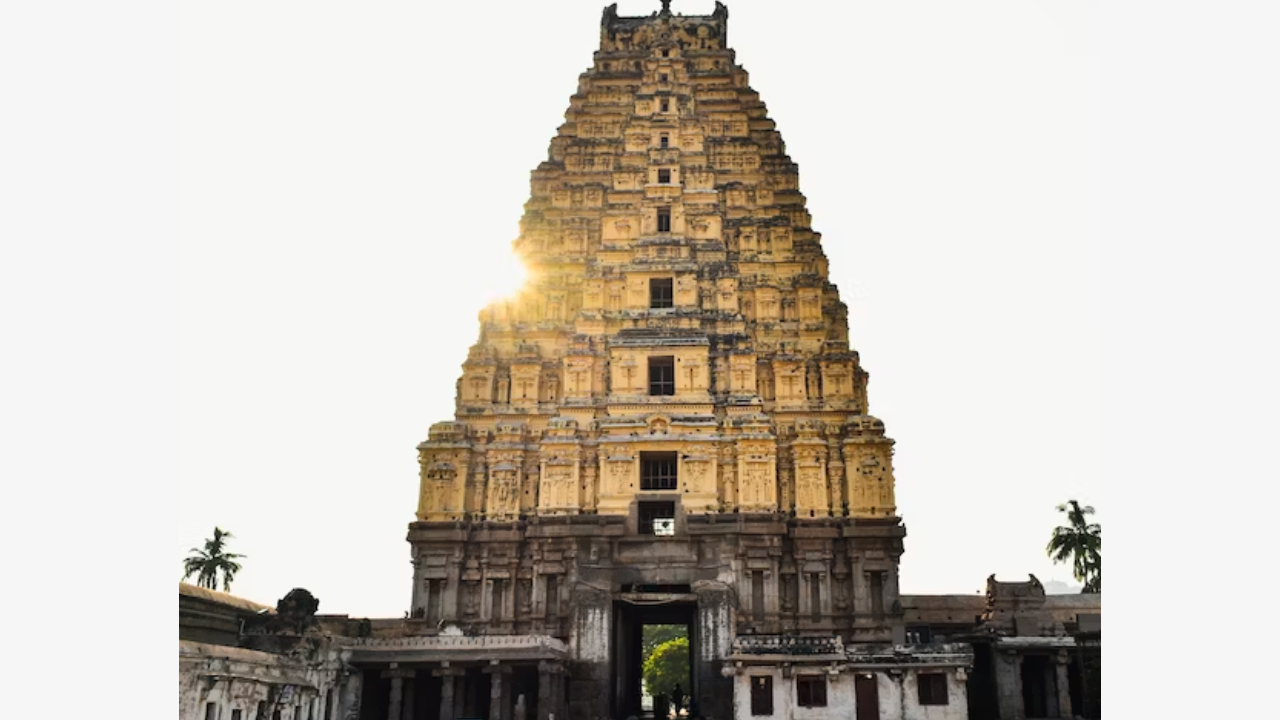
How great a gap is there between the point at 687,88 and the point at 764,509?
771 inches

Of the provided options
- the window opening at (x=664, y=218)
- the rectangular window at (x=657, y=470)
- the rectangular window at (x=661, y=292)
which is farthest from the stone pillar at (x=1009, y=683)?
the window opening at (x=664, y=218)

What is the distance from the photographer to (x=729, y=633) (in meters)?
28.8

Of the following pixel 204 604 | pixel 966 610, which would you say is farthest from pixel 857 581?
pixel 204 604

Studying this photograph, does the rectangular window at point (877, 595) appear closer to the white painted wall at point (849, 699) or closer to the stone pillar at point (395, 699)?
the white painted wall at point (849, 699)

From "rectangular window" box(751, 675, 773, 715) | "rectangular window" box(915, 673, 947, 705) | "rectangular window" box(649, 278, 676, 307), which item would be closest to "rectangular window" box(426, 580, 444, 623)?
"rectangular window" box(751, 675, 773, 715)

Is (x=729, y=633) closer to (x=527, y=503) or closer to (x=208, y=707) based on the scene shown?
(x=527, y=503)

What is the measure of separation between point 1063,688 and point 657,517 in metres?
13.8

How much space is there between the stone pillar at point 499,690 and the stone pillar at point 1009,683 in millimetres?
14974

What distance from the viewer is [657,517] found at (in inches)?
1347

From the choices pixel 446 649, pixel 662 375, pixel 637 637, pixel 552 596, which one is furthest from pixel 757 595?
pixel 446 649

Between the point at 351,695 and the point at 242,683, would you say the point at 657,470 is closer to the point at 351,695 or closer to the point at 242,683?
the point at 351,695

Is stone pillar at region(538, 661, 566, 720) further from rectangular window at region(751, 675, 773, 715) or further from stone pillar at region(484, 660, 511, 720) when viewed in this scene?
rectangular window at region(751, 675, 773, 715)

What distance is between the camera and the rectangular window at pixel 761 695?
26.5 m

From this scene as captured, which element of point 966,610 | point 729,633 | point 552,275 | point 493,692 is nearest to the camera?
point 493,692
